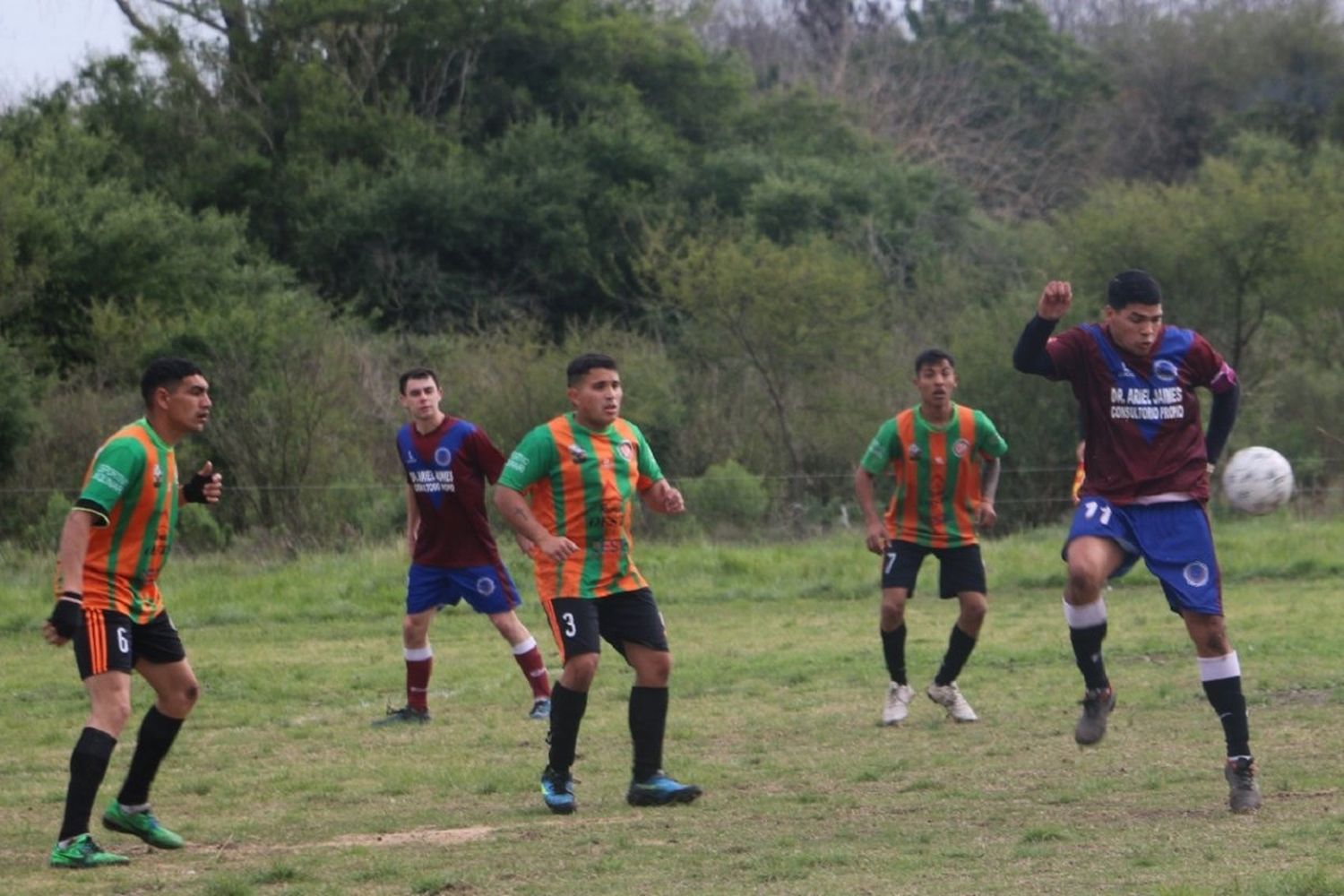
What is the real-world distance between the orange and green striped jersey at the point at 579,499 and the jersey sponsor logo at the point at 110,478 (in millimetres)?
1604

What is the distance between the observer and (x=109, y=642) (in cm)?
740

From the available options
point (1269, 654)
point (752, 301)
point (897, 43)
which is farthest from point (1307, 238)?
point (897, 43)

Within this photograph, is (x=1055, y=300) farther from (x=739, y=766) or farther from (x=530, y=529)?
(x=739, y=766)

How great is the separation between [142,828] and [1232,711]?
431 cm

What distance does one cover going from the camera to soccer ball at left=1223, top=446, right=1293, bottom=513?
8969 millimetres

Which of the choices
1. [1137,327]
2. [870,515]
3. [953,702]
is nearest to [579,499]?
[1137,327]

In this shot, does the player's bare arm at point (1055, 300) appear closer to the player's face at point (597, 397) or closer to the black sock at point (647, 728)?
the player's face at point (597, 397)

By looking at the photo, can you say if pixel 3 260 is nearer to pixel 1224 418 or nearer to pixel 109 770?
pixel 109 770

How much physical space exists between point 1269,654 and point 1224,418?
5.38m

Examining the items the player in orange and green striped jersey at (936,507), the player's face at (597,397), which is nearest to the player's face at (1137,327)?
the player's face at (597,397)

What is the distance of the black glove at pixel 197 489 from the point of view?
802 centimetres

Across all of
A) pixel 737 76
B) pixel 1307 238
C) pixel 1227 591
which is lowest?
pixel 1227 591

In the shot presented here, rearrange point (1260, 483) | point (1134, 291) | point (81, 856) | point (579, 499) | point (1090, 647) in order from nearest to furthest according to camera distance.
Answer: point (81, 856)
point (1134, 291)
point (1090, 647)
point (579, 499)
point (1260, 483)

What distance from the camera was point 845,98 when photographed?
5391 cm
